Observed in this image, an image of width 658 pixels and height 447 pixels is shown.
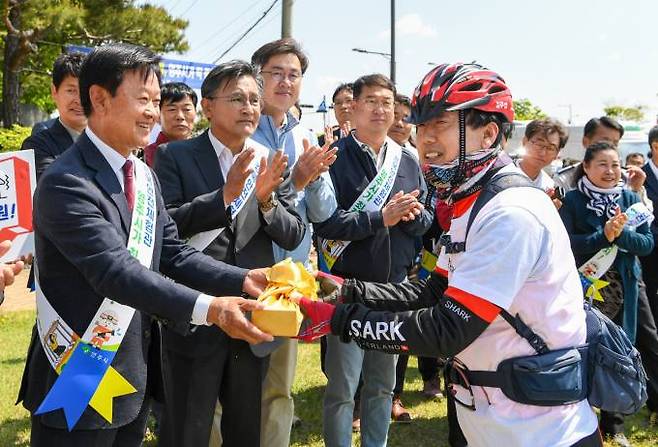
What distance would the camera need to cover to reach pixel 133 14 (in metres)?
18.4

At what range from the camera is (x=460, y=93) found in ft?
8.09

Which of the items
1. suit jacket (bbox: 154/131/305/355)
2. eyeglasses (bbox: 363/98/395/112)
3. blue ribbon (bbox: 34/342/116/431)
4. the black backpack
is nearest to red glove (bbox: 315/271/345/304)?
the black backpack

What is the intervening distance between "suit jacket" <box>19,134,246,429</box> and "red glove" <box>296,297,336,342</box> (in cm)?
47

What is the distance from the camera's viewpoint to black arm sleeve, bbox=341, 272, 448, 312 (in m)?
2.75

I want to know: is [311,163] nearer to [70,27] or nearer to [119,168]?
[119,168]

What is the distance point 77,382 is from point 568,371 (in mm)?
1896

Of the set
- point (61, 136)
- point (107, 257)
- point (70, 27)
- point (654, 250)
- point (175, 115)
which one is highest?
point (70, 27)

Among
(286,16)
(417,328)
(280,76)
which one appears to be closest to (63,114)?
(280,76)

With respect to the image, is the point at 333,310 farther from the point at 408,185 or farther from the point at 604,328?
the point at 408,185

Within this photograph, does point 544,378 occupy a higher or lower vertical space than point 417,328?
lower

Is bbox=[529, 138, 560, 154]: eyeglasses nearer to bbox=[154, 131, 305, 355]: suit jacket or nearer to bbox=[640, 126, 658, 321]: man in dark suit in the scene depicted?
bbox=[640, 126, 658, 321]: man in dark suit

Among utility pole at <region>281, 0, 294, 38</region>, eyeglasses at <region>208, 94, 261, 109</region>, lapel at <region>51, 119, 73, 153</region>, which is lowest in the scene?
lapel at <region>51, 119, 73, 153</region>

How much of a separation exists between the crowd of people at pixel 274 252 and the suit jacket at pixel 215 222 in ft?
0.04

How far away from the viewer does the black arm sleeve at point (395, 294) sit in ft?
9.02
